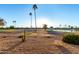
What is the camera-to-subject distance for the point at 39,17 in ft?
16.8

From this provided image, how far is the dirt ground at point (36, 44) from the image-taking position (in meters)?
4.95

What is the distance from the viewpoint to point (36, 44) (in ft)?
16.7

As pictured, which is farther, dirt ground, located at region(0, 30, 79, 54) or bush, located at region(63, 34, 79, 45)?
bush, located at region(63, 34, 79, 45)

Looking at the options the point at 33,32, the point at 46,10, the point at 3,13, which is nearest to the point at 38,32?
the point at 33,32

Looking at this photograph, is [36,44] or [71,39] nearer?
[36,44]

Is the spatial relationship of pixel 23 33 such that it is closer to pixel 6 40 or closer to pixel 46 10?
pixel 6 40

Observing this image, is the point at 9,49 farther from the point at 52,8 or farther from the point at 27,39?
the point at 52,8

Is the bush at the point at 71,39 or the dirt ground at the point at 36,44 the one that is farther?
the bush at the point at 71,39

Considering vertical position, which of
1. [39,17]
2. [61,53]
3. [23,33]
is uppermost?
[39,17]

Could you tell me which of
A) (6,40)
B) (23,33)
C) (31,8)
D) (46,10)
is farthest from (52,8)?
(6,40)

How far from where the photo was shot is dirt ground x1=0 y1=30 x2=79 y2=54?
4945mm

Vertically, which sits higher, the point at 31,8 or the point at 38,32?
the point at 31,8
